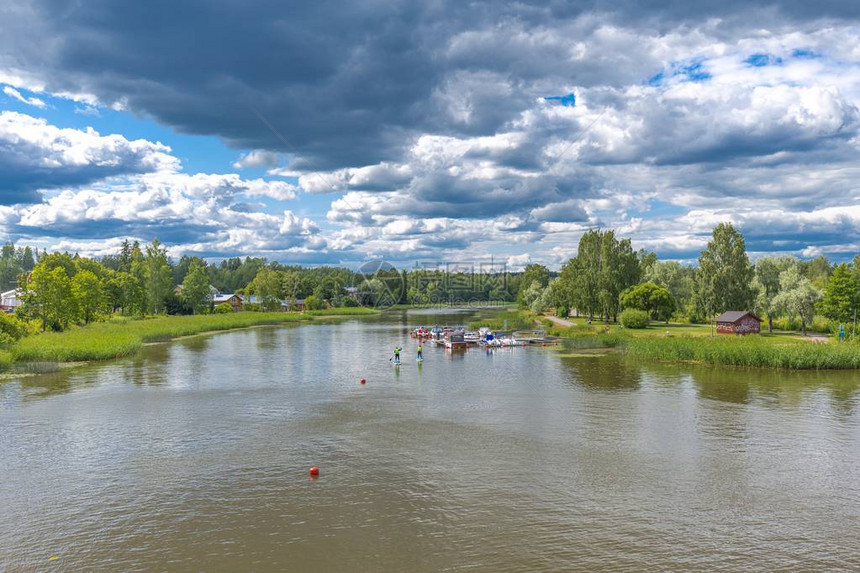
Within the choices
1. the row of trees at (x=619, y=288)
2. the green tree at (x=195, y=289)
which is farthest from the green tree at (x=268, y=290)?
the green tree at (x=195, y=289)

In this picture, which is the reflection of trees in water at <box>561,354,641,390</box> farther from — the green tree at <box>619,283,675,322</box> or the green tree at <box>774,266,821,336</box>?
the green tree at <box>619,283,675,322</box>

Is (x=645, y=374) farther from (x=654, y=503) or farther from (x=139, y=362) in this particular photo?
(x=139, y=362)

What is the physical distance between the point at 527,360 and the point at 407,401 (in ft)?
88.4

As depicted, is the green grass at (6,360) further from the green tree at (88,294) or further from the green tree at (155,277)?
the green tree at (155,277)

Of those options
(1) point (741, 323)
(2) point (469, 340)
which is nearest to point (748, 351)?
(1) point (741, 323)

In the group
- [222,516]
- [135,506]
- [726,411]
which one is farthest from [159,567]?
[726,411]

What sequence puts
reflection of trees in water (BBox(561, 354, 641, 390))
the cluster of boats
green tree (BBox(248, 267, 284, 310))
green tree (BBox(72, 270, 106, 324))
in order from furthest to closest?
green tree (BBox(248, 267, 284, 310)), green tree (BBox(72, 270, 106, 324)), the cluster of boats, reflection of trees in water (BBox(561, 354, 641, 390))

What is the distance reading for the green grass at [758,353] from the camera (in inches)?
1991

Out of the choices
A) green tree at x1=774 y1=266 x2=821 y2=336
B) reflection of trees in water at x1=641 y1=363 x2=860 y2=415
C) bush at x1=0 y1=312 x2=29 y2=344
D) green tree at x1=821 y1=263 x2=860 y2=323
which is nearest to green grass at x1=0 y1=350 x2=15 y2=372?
bush at x1=0 y1=312 x2=29 y2=344

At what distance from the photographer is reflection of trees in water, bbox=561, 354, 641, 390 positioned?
151 feet

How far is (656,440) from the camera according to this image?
29297 millimetres

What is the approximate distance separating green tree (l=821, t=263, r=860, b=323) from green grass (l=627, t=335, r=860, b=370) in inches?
796

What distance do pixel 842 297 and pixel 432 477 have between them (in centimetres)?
7059

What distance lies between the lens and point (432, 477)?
2386 centimetres
